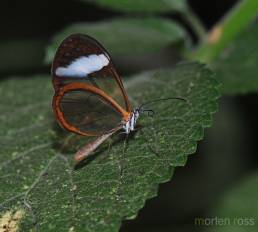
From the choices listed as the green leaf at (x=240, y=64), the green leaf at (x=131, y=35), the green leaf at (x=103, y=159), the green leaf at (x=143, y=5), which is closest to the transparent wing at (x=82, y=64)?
the green leaf at (x=103, y=159)

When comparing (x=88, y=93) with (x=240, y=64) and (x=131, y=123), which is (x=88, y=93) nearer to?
(x=131, y=123)

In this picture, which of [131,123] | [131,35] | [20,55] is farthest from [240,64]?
[20,55]

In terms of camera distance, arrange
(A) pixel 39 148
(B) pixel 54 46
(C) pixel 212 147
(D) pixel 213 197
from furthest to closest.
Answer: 1. (C) pixel 212 147
2. (D) pixel 213 197
3. (B) pixel 54 46
4. (A) pixel 39 148

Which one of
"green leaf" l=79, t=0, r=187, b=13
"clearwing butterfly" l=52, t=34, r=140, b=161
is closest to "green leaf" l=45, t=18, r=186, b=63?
"green leaf" l=79, t=0, r=187, b=13

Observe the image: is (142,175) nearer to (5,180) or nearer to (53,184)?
(53,184)

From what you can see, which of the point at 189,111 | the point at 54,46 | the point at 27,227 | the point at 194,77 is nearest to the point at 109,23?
the point at 54,46

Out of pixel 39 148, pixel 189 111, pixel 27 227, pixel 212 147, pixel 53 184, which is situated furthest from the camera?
pixel 212 147

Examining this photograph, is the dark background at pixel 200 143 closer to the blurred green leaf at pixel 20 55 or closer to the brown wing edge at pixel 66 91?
the blurred green leaf at pixel 20 55

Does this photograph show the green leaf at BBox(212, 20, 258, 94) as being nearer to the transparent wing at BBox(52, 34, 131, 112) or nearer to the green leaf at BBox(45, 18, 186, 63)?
the green leaf at BBox(45, 18, 186, 63)
